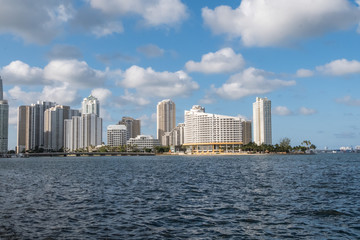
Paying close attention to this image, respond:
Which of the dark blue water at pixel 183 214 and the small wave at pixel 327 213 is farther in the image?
the small wave at pixel 327 213

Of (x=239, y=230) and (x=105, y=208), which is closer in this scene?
(x=239, y=230)

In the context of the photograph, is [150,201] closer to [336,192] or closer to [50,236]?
[50,236]

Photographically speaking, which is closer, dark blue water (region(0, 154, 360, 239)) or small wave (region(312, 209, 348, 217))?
dark blue water (region(0, 154, 360, 239))

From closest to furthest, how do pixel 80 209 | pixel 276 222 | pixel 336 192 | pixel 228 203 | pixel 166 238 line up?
pixel 166 238 < pixel 276 222 < pixel 80 209 < pixel 228 203 < pixel 336 192

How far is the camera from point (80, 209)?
91.7 feet

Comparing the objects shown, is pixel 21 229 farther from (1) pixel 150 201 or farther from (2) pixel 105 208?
(1) pixel 150 201

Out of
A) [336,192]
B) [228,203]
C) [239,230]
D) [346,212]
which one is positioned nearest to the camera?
[239,230]

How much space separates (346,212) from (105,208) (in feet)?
61.5

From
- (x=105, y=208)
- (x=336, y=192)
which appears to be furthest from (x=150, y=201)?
(x=336, y=192)

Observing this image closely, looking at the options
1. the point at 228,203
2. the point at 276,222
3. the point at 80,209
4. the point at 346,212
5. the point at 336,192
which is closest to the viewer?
the point at 276,222

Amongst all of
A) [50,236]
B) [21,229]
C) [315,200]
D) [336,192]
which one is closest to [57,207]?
[21,229]

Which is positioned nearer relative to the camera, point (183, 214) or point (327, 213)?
point (327, 213)

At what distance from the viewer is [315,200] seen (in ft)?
103

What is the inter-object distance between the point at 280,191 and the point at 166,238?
72.3ft
